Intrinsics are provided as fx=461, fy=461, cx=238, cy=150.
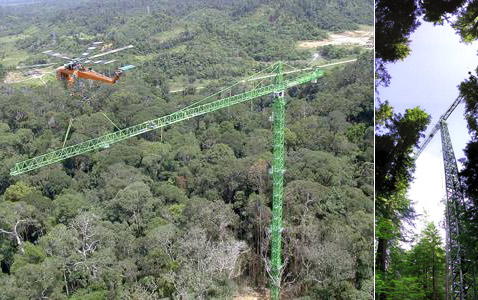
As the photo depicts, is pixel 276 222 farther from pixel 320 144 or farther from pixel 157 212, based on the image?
pixel 320 144

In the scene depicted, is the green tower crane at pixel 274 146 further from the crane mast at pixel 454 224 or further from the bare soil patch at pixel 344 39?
the bare soil patch at pixel 344 39

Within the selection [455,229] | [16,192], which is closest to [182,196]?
[16,192]

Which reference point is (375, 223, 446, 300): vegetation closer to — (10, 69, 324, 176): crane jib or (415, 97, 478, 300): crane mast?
(415, 97, 478, 300): crane mast

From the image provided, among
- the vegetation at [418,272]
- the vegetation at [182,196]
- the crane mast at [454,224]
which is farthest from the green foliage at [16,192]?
the crane mast at [454,224]

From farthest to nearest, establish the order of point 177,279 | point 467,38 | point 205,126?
point 205,126
point 177,279
point 467,38

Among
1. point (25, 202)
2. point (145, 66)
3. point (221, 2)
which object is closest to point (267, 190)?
point (25, 202)

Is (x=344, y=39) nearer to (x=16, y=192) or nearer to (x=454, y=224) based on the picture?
(x=16, y=192)

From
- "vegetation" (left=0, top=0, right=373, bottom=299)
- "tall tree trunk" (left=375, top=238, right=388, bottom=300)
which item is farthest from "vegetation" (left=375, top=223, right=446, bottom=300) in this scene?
"vegetation" (left=0, top=0, right=373, bottom=299)
